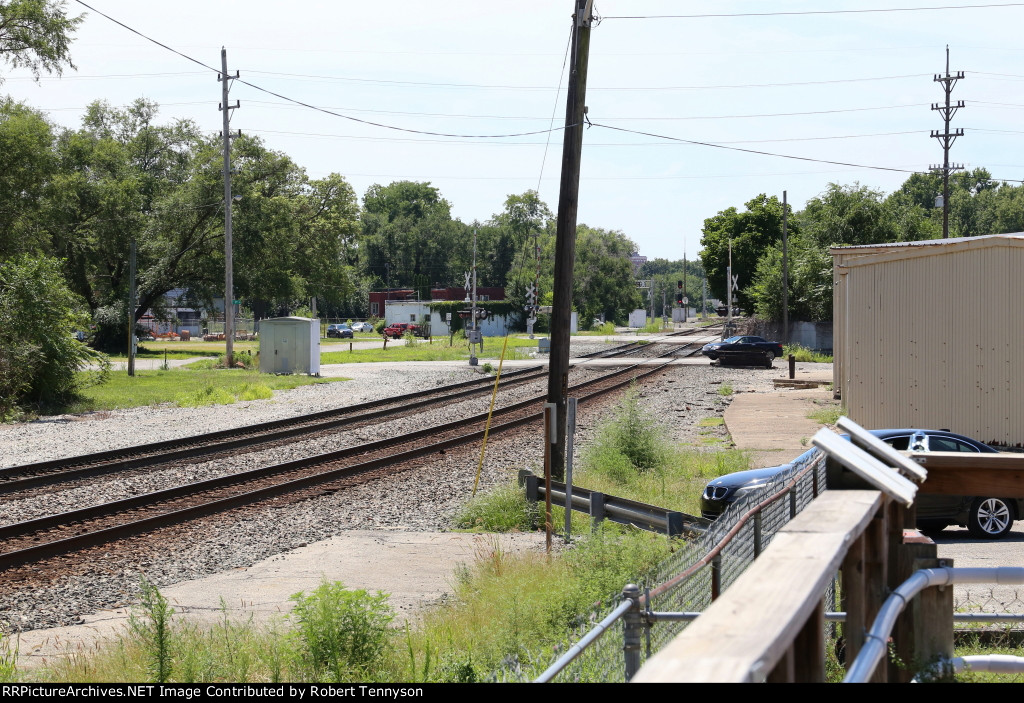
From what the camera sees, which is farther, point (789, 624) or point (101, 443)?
point (101, 443)

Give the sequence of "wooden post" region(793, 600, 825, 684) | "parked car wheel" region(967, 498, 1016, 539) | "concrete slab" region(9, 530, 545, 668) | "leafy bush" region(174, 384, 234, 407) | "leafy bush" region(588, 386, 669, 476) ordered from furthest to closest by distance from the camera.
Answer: "leafy bush" region(174, 384, 234, 407)
"leafy bush" region(588, 386, 669, 476)
"parked car wheel" region(967, 498, 1016, 539)
"concrete slab" region(9, 530, 545, 668)
"wooden post" region(793, 600, 825, 684)

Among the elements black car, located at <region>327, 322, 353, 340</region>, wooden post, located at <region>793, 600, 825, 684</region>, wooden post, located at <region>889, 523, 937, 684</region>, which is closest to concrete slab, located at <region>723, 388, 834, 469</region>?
wooden post, located at <region>889, 523, 937, 684</region>

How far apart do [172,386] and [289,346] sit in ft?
25.2

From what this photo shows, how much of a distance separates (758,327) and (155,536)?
5704 centimetres

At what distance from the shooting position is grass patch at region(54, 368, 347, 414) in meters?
30.6

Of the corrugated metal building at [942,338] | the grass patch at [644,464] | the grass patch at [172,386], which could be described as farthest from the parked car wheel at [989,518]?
the grass patch at [172,386]

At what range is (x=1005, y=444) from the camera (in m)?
19.9

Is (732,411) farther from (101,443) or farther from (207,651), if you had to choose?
(207,651)

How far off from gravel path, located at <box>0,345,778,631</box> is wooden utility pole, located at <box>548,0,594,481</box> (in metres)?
2.07

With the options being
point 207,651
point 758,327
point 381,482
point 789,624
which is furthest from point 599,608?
point 758,327

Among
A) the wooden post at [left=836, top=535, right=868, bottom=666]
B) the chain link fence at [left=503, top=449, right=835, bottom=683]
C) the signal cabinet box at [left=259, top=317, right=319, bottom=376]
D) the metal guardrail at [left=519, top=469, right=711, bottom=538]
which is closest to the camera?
the wooden post at [left=836, top=535, right=868, bottom=666]

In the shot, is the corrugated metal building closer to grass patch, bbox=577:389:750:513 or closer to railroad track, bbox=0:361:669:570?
grass patch, bbox=577:389:750:513

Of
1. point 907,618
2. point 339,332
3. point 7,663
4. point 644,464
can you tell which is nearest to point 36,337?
point 644,464

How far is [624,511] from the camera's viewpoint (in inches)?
442
